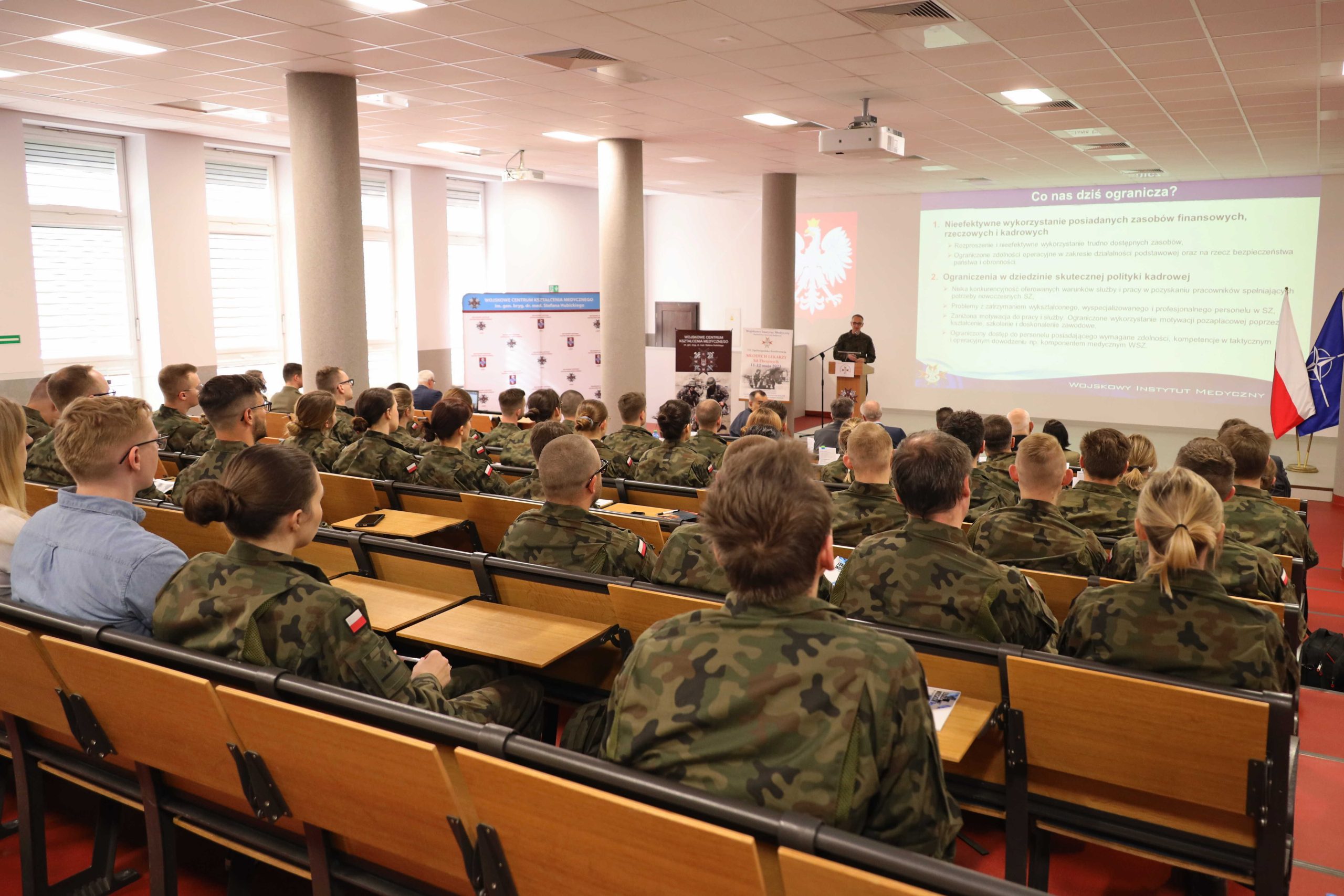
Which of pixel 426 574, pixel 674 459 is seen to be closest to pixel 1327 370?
pixel 674 459

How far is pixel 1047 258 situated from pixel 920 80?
768 centimetres

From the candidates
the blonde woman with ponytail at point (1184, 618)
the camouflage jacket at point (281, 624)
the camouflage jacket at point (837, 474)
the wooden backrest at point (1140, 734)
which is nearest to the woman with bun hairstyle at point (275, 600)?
the camouflage jacket at point (281, 624)

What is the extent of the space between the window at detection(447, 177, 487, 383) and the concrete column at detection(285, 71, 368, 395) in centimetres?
661

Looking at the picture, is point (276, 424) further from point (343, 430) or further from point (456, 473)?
point (456, 473)

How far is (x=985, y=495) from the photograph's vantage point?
5.09m

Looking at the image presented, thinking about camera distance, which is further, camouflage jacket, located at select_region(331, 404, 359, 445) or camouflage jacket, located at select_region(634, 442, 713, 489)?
camouflage jacket, located at select_region(331, 404, 359, 445)

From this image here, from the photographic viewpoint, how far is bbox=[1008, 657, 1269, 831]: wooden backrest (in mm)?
2066

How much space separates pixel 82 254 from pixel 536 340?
4917mm

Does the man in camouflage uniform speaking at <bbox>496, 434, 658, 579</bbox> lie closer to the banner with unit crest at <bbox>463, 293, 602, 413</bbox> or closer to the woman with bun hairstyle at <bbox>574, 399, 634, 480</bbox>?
the woman with bun hairstyle at <bbox>574, 399, 634, 480</bbox>

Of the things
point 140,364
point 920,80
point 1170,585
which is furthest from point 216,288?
point 1170,585

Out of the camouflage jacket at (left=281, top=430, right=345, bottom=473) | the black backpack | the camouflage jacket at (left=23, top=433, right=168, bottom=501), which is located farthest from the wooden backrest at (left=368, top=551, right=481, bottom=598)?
the black backpack

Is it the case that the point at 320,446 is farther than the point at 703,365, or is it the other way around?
the point at 703,365

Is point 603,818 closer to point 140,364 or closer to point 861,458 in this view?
point 861,458

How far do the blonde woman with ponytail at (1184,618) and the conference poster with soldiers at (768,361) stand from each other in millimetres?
9155
